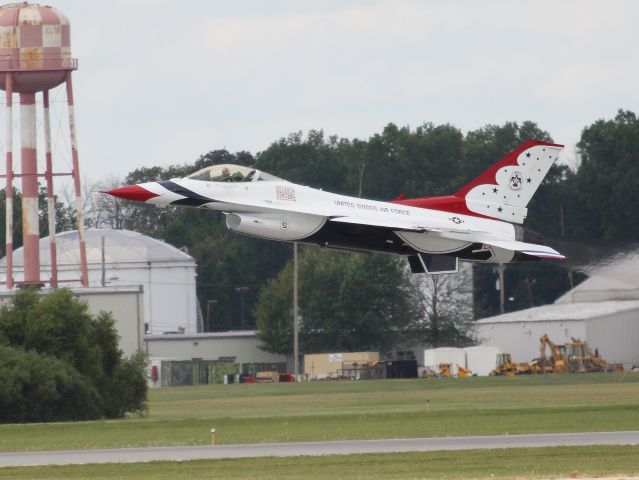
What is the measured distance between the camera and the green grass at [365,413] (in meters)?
38.9

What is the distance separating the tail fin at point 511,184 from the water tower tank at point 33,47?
42.0 metres

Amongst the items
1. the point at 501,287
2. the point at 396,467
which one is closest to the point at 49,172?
the point at 501,287

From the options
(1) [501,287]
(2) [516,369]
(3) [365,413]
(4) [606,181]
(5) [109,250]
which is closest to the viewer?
(3) [365,413]

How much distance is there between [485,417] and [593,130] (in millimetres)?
62924


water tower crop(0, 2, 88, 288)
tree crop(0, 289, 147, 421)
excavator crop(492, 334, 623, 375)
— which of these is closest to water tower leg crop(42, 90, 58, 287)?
water tower crop(0, 2, 88, 288)

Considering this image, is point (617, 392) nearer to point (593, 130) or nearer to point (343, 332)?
point (343, 332)

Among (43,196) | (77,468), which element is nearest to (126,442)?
(77,468)

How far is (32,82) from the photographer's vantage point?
7719cm

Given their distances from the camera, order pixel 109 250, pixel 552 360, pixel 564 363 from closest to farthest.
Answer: pixel 564 363
pixel 552 360
pixel 109 250

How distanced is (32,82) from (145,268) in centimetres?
2090

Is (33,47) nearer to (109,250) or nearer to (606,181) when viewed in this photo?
(109,250)

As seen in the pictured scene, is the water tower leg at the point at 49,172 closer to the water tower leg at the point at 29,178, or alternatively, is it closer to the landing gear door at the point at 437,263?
the water tower leg at the point at 29,178

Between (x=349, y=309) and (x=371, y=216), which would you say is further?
(x=349, y=309)

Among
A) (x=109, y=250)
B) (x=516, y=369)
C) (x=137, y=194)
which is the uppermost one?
(x=109, y=250)
